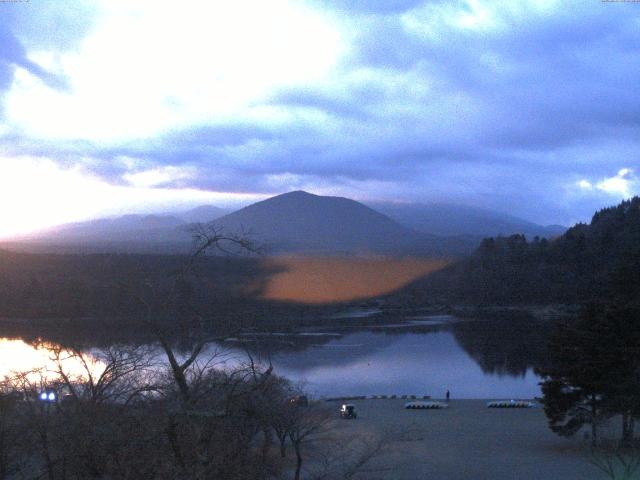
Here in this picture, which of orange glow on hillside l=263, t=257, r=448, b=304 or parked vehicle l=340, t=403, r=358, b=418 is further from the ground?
orange glow on hillside l=263, t=257, r=448, b=304

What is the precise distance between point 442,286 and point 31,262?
32.6m

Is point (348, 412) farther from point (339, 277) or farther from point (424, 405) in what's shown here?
point (339, 277)

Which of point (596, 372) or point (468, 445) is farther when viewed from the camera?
point (468, 445)

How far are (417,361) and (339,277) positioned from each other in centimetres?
542

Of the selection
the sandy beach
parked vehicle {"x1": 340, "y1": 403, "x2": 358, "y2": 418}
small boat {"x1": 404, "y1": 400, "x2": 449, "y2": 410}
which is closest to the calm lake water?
parked vehicle {"x1": 340, "y1": 403, "x2": 358, "y2": 418}

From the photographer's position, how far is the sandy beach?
1368 centimetres

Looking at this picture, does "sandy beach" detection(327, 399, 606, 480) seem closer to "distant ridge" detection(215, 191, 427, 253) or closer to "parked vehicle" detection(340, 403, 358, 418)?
"parked vehicle" detection(340, 403, 358, 418)

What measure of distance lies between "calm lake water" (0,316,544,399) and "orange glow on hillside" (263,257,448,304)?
162 centimetres

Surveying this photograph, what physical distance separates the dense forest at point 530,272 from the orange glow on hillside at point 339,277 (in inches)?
131

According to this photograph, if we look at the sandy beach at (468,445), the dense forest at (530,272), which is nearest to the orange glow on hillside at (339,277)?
the dense forest at (530,272)

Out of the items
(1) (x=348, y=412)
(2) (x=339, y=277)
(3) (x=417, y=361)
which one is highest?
(2) (x=339, y=277)

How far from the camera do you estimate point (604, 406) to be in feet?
51.7

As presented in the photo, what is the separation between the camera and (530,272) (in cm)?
5541

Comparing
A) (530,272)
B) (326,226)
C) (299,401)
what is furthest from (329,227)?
(299,401)
